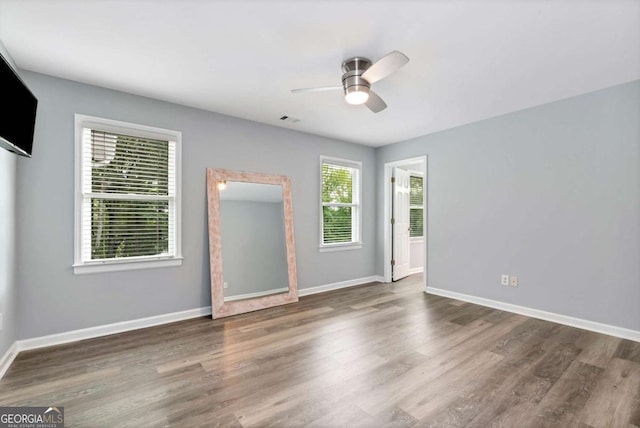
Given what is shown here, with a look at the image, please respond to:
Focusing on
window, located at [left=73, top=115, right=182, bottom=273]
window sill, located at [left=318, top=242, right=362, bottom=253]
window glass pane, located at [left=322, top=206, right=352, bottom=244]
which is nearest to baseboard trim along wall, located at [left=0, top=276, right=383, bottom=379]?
window, located at [left=73, top=115, right=182, bottom=273]

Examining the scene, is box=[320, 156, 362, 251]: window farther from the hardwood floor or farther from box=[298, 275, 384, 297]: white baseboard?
the hardwood floor

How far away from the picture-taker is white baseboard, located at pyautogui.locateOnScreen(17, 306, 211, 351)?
8.98 ft

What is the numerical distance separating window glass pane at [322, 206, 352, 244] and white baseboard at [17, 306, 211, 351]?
220cm

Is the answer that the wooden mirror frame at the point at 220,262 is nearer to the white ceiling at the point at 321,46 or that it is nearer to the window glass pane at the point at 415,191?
the white ceiling at the point at 321,46

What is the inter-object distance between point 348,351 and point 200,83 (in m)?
3.02

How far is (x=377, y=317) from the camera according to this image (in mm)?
3594

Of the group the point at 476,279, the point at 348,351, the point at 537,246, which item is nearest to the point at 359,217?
the point at 476,279

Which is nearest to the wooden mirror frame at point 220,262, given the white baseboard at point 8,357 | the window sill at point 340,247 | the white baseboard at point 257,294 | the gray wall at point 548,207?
the white baseboard at point 257,294

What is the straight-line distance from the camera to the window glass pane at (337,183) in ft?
16.3

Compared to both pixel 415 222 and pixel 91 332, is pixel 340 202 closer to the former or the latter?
pixel 415 222

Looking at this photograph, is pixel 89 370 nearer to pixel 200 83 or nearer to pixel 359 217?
pixel 200 83

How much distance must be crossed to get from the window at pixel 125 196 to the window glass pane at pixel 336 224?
2327 mm

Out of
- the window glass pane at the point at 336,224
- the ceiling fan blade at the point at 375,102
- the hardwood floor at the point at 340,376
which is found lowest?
the hardwood floor at the point at 340,376

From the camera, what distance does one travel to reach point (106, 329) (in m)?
3.05
